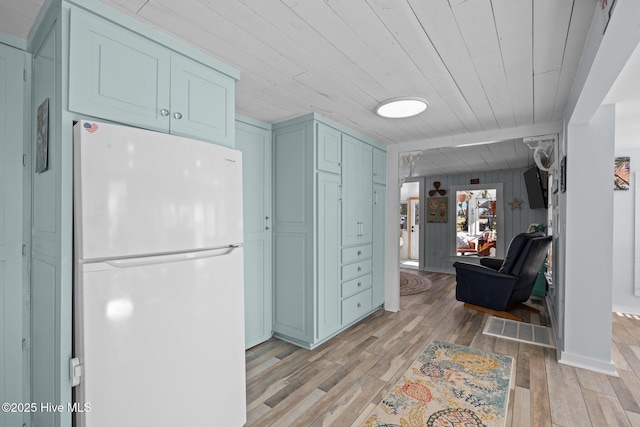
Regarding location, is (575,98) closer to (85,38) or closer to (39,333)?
(85,38)

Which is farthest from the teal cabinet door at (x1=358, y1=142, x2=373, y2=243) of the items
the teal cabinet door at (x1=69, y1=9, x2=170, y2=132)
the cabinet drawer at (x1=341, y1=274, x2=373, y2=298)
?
the teal cabinet door at (x1=69, y1=9, x2=170, y2=132)

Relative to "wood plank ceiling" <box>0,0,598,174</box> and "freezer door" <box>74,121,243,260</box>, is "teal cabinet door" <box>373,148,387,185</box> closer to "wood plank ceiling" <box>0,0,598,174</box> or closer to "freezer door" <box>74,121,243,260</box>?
"wood plank ceiling" <box>0,0,598,174</box>

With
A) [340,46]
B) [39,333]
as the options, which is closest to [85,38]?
[340,46]

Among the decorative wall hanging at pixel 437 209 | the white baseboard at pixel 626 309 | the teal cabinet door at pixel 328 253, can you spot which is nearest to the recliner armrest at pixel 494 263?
the white baseboard at pixel 626 309

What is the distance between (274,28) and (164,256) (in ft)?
4.02

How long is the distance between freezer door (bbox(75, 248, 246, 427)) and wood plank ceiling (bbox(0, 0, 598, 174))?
45.3 inches

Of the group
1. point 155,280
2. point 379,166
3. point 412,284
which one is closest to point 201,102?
point 155,280

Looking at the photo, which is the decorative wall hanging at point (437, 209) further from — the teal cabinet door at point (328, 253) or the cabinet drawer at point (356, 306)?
the teal cabinet door at point (328, 253)

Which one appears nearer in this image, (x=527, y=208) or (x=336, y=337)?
(x=336, y=337)

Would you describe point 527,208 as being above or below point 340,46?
below

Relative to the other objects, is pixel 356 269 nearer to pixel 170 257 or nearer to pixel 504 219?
pixel 170 257

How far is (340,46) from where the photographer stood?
5.53 feet

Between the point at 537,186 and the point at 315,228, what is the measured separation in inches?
167

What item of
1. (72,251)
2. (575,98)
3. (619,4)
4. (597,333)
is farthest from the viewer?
(597,333)
